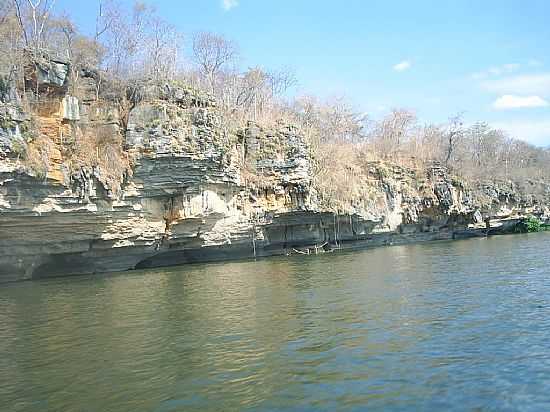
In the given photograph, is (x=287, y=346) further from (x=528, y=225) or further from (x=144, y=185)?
(x=528, y=225)

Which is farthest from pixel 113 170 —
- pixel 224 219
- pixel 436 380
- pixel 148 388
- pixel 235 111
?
pixel 436 380

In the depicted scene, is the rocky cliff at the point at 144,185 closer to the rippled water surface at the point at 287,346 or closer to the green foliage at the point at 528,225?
the rippled water surface at the point at 287,346

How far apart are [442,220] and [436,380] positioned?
5070 centimetres

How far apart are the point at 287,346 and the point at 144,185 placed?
20.6m

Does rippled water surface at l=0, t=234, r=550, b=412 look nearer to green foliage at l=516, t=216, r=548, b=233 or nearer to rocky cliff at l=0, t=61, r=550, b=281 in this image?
rocky cliff at l=0, t=61, r=550, b=281

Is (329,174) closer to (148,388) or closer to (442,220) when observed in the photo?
(442,220)

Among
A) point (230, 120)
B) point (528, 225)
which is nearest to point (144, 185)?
point (230, 120)

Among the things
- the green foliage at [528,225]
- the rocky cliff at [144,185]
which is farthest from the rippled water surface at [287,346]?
the green foliage at [528,225]

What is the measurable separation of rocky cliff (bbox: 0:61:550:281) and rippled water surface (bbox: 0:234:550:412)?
19.2 feet

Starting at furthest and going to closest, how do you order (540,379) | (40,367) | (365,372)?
1. (40,367)
2. (365,372)
3. (540,379)

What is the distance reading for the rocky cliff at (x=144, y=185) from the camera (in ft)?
88.1

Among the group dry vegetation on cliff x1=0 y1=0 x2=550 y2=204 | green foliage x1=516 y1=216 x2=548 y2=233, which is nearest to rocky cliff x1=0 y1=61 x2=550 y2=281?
dry vegetation on cliff x1=0 y1=0 x2=550 y2=204

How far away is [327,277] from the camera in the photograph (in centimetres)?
2564

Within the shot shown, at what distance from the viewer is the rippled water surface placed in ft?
30.8
